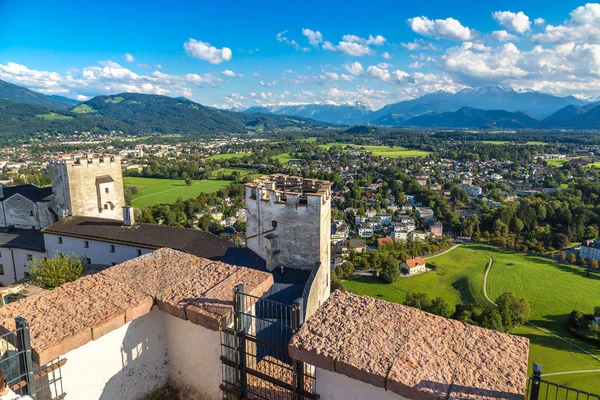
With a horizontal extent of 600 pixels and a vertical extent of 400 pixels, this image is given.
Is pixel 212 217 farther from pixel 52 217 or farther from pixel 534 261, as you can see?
pixel 534 261

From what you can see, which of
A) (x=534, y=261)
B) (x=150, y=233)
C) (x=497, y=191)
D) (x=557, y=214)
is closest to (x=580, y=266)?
Result: (x=534, y=261)

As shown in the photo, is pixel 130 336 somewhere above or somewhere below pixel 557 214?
above

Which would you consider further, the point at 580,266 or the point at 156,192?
the point at 156,192

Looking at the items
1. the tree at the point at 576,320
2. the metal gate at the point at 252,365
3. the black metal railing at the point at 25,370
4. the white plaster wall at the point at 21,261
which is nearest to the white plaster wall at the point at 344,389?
the metal gate at the point at 252,365

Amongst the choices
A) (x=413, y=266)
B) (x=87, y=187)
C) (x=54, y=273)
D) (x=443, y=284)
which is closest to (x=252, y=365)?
(x=54, y=273)

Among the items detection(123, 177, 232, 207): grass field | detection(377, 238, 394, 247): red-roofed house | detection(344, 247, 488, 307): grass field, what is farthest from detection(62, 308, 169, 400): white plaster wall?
detection(123, 177, 232, 207): grass field

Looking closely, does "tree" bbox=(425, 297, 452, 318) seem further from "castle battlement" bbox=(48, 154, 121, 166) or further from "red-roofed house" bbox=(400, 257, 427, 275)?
"castle battlement" bbox=(48, 154, 121, 166)
